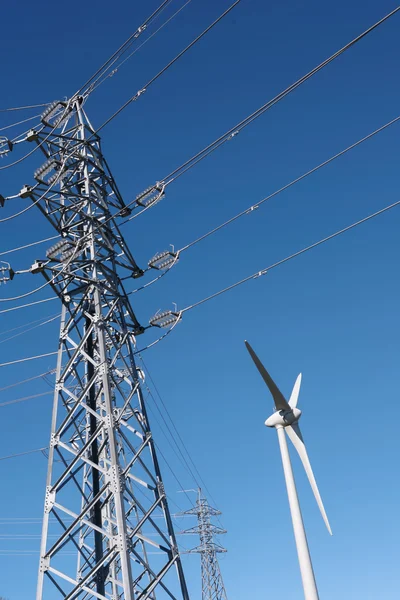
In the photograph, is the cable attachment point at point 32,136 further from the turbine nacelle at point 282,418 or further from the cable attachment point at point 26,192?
the turbine nacelle at point 282,418

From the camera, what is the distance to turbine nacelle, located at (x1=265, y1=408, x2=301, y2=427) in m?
17.0

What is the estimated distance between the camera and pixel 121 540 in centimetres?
1441

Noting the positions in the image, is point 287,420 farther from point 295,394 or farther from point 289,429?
point 295,394

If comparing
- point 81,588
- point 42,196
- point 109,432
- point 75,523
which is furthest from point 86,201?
point 81,588

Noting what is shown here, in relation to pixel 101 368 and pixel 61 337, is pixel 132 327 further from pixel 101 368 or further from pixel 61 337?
pixel 101 368

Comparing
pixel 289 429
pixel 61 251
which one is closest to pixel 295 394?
pixel 289 429

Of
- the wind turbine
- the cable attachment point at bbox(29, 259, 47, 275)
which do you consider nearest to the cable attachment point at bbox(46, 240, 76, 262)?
the cable attachment point at bbox(29, 259, 47, 275)

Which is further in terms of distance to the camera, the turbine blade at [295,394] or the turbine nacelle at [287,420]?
the turbine blade at [295,394]

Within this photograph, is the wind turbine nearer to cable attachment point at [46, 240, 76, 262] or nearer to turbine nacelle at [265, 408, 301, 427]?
turbine nacelle at [265, 408, 301, 427]

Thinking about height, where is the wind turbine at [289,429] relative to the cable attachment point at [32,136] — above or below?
below

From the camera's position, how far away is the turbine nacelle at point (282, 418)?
16984 mm

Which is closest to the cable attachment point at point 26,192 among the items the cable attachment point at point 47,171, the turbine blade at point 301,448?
the cable attachment point at point 47,171

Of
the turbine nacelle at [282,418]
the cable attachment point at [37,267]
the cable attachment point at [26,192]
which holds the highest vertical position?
the cable attachment point at [26,192]

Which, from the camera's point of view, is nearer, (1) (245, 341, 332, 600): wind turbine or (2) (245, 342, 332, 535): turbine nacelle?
(1) (245, 341, 332, 600): wind turbine
